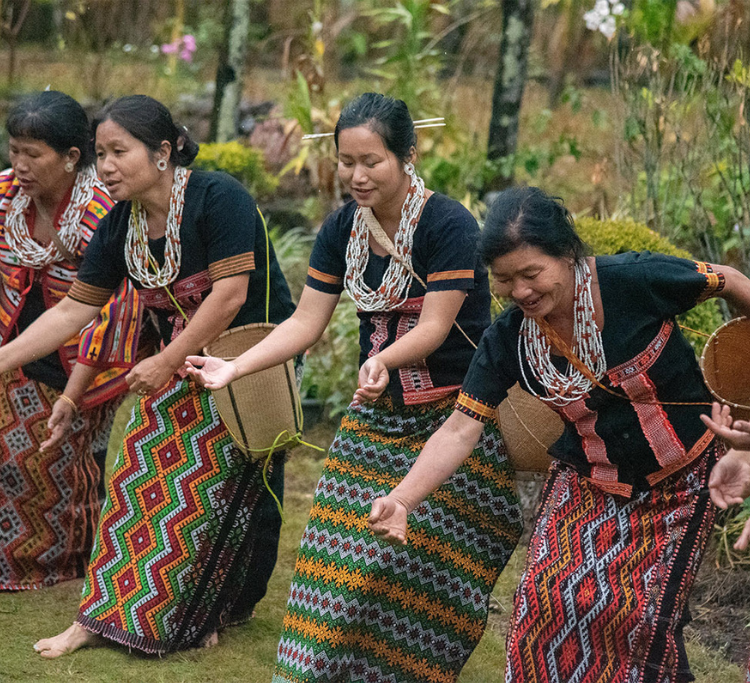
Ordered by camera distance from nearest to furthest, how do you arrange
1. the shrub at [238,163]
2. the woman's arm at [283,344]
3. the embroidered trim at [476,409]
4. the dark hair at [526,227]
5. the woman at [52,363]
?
1. the dark hair at [526,227]
2. the embroidered trim at [476,409]
3. the woman's arm at [283,344]
4. the woman at [52,363]
5. the shrub at [238,163]

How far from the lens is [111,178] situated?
12.1 feet

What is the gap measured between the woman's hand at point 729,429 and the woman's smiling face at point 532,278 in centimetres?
49

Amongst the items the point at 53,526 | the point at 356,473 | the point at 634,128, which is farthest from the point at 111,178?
the point at 634,128

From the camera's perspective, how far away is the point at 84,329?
172 inches

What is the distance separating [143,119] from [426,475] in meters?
1.65

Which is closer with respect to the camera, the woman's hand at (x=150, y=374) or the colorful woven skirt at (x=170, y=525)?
the woman's hand at (x=150, y=374)

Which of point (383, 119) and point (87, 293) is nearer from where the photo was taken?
point (383, 119)

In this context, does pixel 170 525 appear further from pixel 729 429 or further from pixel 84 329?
pixel 729 429

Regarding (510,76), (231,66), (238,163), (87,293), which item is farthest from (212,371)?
(231,66)

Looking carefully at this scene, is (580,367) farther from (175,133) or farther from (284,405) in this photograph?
(175,133)

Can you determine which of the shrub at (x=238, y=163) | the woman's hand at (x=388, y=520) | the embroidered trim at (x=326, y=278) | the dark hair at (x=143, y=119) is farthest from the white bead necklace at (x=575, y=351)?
the shrub at (x=238, y=163)

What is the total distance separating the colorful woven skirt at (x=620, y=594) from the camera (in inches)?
111

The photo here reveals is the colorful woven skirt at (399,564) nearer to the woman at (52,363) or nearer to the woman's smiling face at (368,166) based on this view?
Answer: the woman's smiling face at (368,166)

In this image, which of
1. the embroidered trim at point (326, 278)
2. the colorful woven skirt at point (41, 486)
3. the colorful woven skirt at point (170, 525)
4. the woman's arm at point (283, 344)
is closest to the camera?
the woman's arm at point (283, 344)
